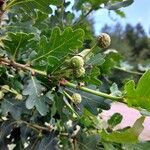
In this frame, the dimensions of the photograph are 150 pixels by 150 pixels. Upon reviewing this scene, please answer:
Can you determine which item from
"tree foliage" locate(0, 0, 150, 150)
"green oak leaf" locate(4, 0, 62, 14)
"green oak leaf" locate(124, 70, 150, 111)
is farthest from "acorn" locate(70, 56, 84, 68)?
"green oak leaf" locate(4, 0, 62, 14)

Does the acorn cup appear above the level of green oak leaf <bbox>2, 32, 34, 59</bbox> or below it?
below

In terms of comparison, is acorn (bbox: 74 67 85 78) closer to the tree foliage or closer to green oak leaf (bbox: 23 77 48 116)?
the tree foliage

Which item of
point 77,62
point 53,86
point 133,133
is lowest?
point 133,133

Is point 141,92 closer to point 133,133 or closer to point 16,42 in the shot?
point 133,133

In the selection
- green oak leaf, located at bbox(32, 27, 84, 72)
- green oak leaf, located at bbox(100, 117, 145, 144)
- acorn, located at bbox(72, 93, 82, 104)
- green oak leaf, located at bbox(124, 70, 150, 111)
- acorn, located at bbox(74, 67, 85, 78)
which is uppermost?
green oak leaf, located at bbox(32, 27, 84, 72)

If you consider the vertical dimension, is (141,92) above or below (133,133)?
above

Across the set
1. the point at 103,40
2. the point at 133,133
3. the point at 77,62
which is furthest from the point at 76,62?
the point at 133,133

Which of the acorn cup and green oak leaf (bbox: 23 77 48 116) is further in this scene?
green oak leaf (bbox: 23 77 48 116)
